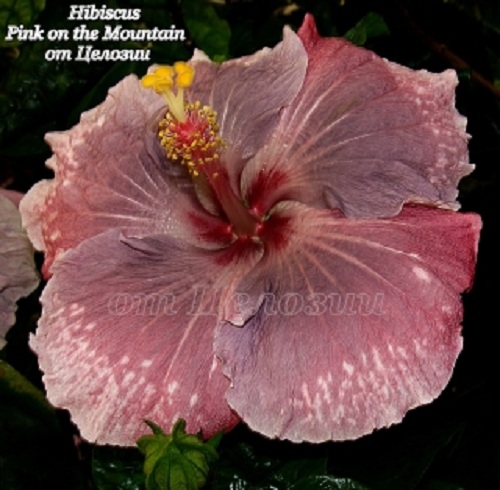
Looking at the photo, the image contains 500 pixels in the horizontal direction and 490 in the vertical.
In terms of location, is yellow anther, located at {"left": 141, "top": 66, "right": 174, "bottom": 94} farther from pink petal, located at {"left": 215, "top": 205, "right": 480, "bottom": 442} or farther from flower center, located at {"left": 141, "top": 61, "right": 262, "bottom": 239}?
pink petal, located at {"left": 215, "top": 205, "right": 480, "bottom": 442}

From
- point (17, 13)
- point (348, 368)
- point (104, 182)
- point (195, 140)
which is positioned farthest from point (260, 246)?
point (17, 13)

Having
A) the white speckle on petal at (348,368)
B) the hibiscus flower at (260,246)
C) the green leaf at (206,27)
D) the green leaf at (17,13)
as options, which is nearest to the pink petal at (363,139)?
the hibiscus flower at (260,246)

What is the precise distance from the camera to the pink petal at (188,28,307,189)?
2.65m

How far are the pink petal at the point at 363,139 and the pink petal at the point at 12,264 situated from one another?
2.35ft

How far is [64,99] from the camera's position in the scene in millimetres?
3275

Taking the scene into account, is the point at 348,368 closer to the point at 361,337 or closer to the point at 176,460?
the point at 361,337

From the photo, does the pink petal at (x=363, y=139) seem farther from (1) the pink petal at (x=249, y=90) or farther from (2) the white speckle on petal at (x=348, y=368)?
(2) the white speckle on petal at (x=348, y=368)

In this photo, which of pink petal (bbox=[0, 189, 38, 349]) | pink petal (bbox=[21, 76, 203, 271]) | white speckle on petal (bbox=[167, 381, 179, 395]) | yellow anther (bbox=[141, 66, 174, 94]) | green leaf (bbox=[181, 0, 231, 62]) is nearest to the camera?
white speckle on petal (bbox=[167, 381, 179, 395])

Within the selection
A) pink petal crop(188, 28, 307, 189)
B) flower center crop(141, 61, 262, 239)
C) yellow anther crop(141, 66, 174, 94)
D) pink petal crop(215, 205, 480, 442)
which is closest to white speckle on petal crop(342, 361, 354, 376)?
pink petal crop(215, 205, 480, 442)

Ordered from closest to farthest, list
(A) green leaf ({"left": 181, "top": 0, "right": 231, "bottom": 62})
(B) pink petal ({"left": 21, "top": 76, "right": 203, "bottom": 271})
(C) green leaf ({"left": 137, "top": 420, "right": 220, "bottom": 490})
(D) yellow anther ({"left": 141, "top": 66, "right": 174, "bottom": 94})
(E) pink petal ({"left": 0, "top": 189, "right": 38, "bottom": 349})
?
(C) green leaf ({"left": 137, "top": 420, "right": 220, "bottom": 490})
(D) yellow anther ({"left": 141, "top": 66, "right": 174, "bottom": 94})
(B) pink petal ({"left": 21, "top": 76, "right": 203, "bottom": 271})
(E) pink petal ({"left": 0, "top": 189, "right": 38, "bottom": 349})
(A) green leaf ({"left": 181, "top": 0, "right": 231, "bottom": 62})

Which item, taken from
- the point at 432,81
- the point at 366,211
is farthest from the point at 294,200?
the point at 432,81

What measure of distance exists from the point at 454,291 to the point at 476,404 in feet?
2.66

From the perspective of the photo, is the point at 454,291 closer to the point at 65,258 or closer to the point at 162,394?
the point at 162,394

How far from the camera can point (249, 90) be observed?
2711 mm
